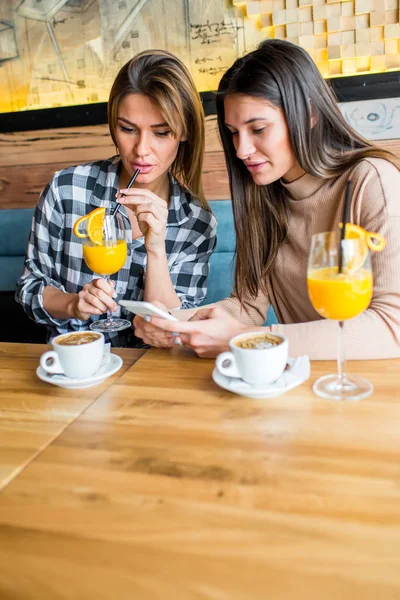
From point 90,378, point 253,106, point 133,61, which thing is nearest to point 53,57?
point 133,61

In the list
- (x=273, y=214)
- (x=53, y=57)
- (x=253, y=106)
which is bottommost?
(x=273, y=214)

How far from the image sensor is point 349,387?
39.7 inches

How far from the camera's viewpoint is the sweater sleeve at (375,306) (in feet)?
3.77

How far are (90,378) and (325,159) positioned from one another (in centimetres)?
84

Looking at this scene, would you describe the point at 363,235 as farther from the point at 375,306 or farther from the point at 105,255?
the point at 105,255

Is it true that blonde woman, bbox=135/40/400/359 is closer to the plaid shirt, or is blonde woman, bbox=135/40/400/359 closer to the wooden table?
the wooden table

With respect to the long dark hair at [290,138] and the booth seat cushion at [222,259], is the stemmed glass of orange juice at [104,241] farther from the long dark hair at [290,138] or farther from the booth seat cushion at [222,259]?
the booth seat cushion at [222,259]

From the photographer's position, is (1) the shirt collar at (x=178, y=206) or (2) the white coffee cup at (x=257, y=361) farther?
(1) the shirt collar at (x=178, y=206)

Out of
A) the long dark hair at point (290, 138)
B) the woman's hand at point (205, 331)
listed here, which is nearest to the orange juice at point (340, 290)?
the woman's hand at point (205, 331)

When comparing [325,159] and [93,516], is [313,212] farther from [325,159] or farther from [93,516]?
[93,516]

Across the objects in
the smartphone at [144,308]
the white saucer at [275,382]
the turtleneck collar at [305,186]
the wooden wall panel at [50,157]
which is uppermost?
the wooden wall panel at [50,157]

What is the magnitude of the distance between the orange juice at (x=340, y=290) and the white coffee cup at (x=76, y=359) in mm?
453

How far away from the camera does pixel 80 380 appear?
1.11 metres

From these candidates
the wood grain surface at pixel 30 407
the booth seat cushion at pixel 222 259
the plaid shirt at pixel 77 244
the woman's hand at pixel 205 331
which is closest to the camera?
the wood grain surface at pixel 30 407
